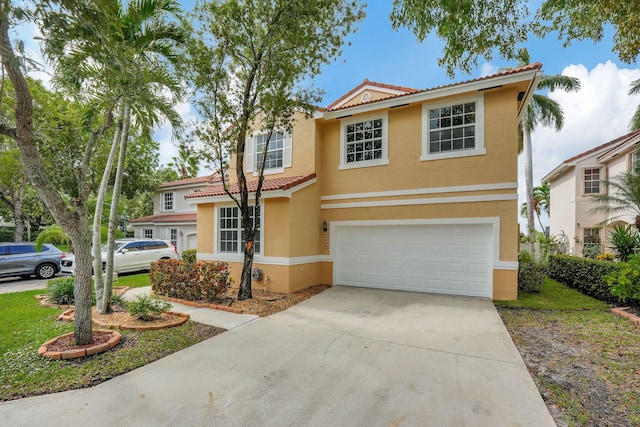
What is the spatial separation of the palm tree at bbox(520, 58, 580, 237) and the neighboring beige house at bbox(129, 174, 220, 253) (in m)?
20.8

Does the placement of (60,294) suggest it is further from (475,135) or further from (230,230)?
(475,135)

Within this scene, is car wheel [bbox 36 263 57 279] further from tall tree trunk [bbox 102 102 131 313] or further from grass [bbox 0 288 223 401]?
tall tree trunk [bbox 102 102 131 313]

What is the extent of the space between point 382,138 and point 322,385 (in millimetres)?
8042

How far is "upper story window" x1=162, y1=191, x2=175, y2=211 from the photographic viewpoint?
21.8 m

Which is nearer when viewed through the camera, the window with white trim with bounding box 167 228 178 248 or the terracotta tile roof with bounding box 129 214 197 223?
the terracotta tile roof with bounding box 129 214 197 223

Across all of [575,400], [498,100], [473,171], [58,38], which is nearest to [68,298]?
[58,38]

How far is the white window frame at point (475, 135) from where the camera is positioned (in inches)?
333

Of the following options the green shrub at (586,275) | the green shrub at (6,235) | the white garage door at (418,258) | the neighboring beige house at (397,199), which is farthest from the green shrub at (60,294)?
the green shrub at (6,235)

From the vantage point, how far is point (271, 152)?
11.3 meters

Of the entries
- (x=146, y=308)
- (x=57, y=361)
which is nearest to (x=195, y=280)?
(x=146, y=308)

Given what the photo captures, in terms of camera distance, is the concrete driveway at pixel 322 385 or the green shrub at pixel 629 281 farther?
the green shrub at pixel 629 281

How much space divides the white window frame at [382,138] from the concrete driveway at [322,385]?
5.65 meters

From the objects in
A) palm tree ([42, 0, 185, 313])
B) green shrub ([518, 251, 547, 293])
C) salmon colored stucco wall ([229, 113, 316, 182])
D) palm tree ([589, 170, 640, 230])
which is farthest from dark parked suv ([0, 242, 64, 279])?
palm tree ([589, 170, 640, 230])

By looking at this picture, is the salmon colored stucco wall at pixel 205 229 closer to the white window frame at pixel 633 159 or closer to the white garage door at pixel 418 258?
the white garage door at pixel 418 258
